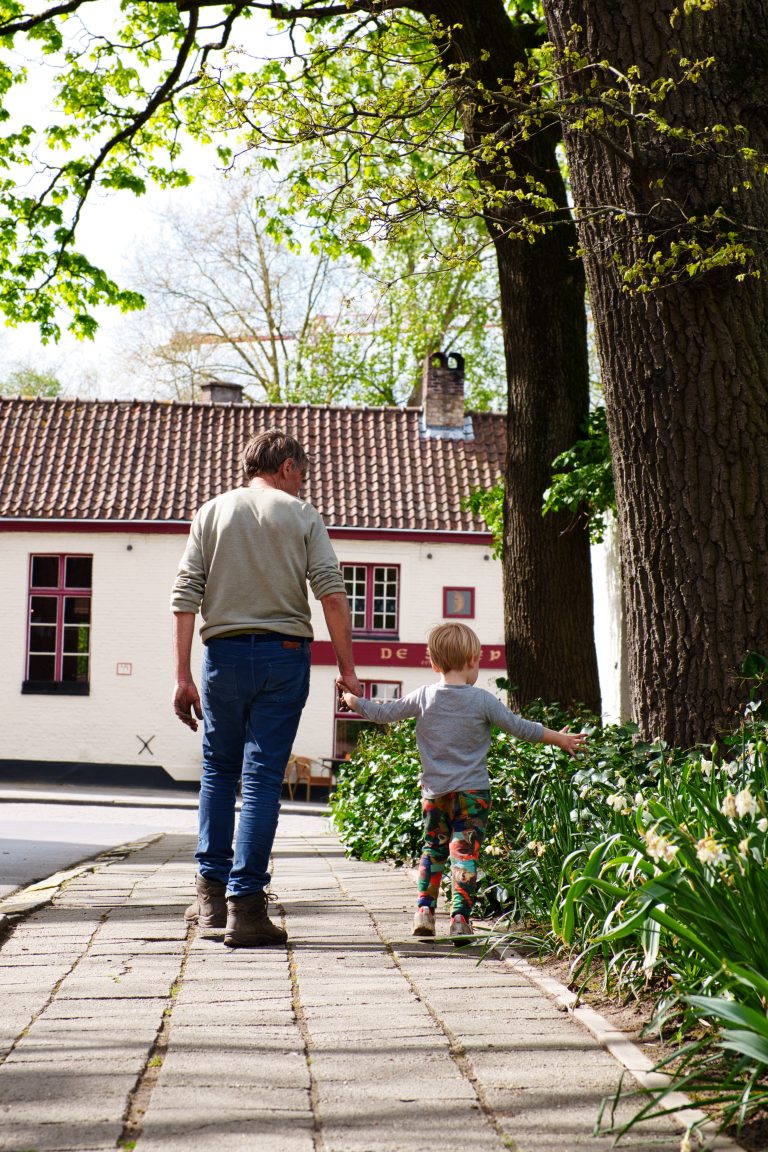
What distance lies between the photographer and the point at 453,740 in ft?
17.6

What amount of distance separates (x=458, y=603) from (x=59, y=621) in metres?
8.42

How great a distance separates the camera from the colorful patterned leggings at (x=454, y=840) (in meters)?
5.15

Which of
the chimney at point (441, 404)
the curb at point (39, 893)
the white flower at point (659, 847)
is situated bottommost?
the curb at point (39, 893)

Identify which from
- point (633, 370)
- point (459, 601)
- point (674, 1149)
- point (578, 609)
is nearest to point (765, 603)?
point (633, 370)

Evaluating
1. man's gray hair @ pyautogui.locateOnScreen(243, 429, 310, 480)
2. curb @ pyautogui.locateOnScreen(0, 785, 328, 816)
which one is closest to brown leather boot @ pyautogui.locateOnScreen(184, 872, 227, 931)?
man's gray hair @ pyautogui.locateOnScreen(243, 429, 310, 480)

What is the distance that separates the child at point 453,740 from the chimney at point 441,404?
22148mm

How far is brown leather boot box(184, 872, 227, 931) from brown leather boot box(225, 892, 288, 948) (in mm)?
290

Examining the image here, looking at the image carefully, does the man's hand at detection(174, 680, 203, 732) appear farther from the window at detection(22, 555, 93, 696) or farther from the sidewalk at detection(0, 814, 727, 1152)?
the window at detection(22, 555, 93, 696)

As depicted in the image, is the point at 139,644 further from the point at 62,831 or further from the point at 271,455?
the point at 271,455

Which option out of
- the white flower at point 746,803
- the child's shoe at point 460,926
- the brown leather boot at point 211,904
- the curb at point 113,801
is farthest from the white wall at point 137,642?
the white flower at point 746,803

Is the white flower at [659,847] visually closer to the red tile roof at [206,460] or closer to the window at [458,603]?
the red tile roof at [206,460]

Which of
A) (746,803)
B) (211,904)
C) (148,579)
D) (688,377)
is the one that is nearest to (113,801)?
(148,579)

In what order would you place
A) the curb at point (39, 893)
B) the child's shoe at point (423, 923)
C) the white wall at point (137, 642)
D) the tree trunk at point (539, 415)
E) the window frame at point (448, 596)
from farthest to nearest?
the window frame at point (448, 596) < the white wall at point (137, 642) < the tree trunk at point (539, 415) < the curb at point (39, 893) < the child's shoe at point (423, 923)

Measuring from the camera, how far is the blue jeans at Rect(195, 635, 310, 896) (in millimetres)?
4953
